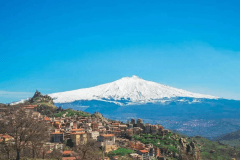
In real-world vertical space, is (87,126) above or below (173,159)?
above

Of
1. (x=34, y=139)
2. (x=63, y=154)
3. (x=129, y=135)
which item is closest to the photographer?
(x=34, y=139)

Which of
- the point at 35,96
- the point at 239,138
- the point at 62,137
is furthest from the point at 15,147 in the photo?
the point at 239,138

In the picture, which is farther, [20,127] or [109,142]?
[109,142]

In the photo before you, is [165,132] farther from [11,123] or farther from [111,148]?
[11,123]

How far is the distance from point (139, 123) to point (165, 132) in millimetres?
7716

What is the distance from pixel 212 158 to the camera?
76000mm

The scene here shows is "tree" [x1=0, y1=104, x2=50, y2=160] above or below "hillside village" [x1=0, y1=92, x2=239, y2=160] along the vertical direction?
above

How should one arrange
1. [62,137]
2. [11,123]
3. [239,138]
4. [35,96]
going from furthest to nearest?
[239,138] < [35,96] < [62,137] < [11,123]

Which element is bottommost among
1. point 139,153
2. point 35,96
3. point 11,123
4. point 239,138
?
point 239,138

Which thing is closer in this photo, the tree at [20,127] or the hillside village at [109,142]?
the tree at [20,127]

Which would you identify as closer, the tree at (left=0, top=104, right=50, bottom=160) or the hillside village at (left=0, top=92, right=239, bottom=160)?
the tree at (left=0, top=104, right=50, bottom=160)

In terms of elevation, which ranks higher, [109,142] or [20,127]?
[20,127]

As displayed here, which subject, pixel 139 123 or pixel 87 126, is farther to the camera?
pixel 139 123

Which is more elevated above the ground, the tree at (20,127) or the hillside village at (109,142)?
the tree at (20,127)
